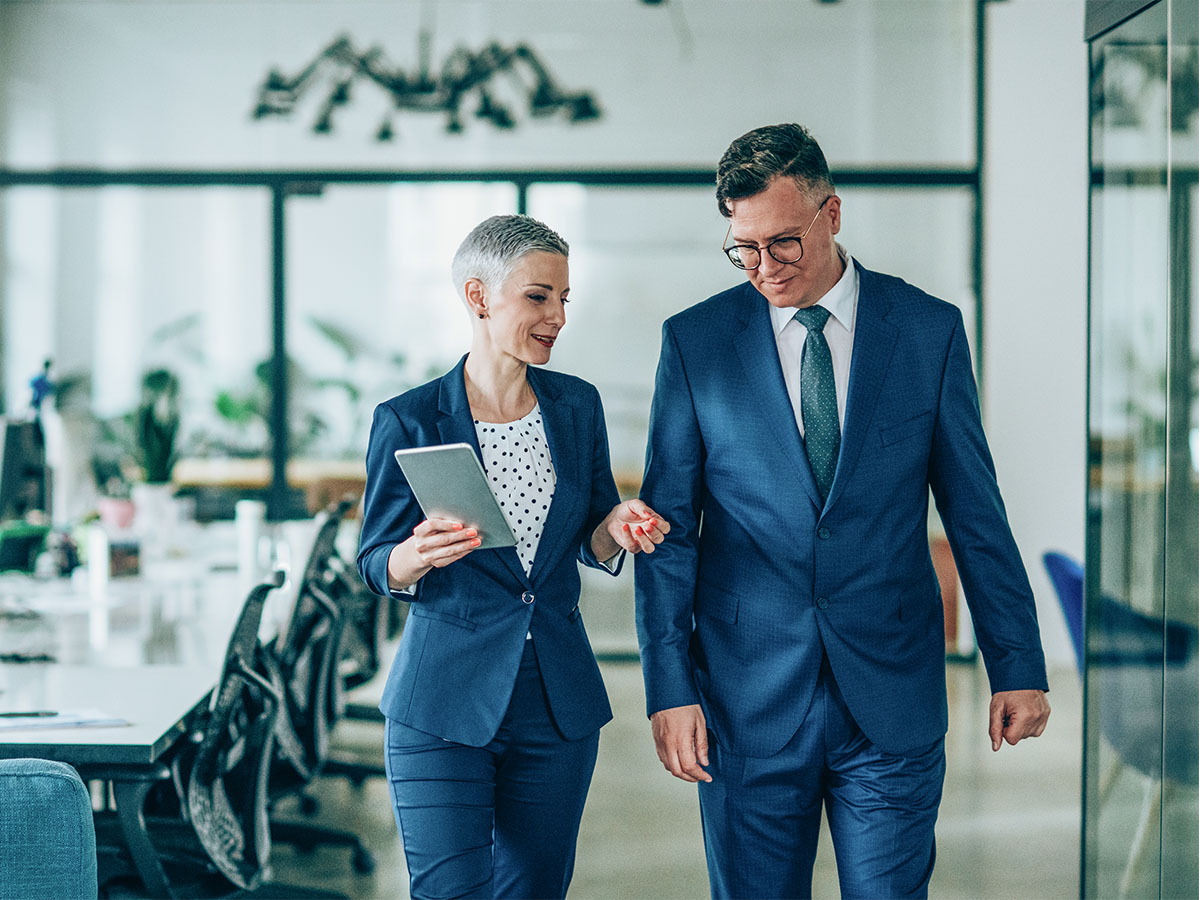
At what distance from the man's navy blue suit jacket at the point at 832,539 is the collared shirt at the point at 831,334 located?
33 millimetres

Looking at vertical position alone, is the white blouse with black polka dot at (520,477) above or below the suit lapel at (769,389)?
Result: below

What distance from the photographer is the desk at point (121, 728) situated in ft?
7.60

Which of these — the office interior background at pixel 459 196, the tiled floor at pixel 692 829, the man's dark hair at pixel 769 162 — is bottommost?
the tiled floor at pixel 692 829

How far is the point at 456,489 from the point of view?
185 centimetres

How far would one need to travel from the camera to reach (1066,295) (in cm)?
670

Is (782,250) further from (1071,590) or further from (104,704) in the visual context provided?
(1071,590)

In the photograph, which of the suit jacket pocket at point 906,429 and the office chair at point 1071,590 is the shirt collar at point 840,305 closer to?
the suit jacket pocket at point 906,429

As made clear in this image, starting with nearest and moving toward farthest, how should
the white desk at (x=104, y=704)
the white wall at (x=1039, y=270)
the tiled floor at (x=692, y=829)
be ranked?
the white desk at (x=104, y=704) < the tiled floor at (x=692, y=829) < the white wall at (x=1039, y=270)

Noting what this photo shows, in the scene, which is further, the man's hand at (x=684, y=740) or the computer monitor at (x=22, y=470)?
the computer monitor at (x=22, y=470)

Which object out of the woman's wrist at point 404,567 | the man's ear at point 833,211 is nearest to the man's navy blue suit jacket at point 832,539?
the man's ear at point 833,211

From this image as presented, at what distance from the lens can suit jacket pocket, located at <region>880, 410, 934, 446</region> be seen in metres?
1.92

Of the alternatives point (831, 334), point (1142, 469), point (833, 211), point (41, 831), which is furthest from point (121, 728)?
point (1142, 469)

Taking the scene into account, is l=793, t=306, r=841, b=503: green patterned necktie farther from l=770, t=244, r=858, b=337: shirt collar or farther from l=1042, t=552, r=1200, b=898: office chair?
l=1042, t=552, r=1200, b=898: office chair

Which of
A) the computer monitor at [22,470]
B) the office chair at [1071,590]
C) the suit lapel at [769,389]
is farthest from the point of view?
the computer monitor at [22,470]
